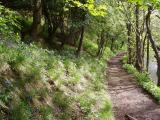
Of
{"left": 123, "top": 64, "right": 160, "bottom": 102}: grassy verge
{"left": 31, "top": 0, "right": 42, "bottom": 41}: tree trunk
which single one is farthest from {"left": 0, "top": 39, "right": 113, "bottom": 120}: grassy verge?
{"left": 31, "top": 0, "right": 42, "bottom": 41}: tree trunk

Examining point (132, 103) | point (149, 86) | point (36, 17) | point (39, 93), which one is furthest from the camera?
point (36, 17)

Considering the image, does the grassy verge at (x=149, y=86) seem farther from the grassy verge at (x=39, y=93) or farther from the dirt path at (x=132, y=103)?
the grassy verge at (x=39, y=93)

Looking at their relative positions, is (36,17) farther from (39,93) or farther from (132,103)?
(39,93)

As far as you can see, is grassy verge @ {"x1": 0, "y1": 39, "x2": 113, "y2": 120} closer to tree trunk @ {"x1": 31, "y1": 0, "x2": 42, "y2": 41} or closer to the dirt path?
the dirt path

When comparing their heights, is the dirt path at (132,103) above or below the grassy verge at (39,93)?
below

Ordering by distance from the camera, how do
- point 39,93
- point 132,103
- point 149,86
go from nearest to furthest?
point 39,93 < point 132,103 < point 149,86

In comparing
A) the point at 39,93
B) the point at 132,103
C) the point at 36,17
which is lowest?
the point at 132,103

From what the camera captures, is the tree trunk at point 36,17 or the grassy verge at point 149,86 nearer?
the grassy verge at point 149,86

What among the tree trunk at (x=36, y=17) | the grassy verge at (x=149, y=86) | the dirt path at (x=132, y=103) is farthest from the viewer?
the tree trunk at (x=36, y=17)

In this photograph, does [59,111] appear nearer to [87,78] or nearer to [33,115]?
[33,115]

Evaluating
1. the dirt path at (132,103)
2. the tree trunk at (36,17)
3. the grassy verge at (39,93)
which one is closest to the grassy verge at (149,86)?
the dirt path at (132,103)

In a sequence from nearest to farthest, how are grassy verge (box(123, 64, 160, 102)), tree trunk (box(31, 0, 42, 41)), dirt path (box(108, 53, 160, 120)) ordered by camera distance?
1. dirt path (box(108, 53, 160, 120))
2. grassy verge (box(123, 64, 160, 102))
3. tree trunk (box(31, 0, 42, 41))

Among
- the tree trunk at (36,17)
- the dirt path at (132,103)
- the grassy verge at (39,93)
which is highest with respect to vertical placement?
the tree trunk at (36,17)

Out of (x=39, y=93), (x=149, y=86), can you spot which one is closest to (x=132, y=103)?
(x=149, y=86)
